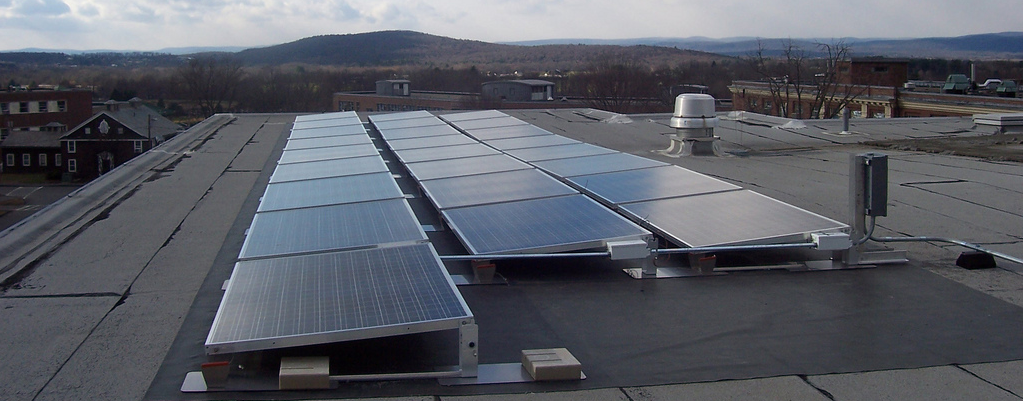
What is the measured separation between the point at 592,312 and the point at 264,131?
17.8 metres

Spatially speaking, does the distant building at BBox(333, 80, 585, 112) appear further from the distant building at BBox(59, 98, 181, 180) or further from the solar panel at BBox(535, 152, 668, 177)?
the solar panel at BBox(535, 152, 668, 177)

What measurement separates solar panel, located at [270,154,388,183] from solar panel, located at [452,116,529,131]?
20.4 ft

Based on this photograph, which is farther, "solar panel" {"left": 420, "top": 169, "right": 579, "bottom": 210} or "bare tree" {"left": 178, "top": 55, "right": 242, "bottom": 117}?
"bare tree" {"left": 178, "top": 55, "right": 242, "bottom": 117}

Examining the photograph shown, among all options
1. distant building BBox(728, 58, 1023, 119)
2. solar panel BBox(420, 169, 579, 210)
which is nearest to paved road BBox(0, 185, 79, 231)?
solar panel BBox(420, 169, 579, 210)

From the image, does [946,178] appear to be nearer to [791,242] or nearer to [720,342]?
[791,242]

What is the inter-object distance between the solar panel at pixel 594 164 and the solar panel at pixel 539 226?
2.29 metres

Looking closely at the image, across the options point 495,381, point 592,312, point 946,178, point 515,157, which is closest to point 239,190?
point 515,157

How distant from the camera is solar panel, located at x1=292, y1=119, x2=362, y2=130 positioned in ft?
64.4

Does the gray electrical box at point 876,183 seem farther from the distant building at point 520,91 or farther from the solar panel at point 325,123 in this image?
the distant building at point 520,91

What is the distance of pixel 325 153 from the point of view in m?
13.8

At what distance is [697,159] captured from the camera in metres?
16.6

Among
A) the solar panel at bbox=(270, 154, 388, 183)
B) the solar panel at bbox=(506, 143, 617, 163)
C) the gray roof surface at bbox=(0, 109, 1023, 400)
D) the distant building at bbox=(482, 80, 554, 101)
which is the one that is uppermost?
the distant building at bbox=(482, 80, 554, 101)

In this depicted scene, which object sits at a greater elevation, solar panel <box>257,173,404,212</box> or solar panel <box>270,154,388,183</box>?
solar panel <box>270,154,388,183</box>

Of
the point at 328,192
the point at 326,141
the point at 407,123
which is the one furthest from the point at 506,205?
the point at 407,123
